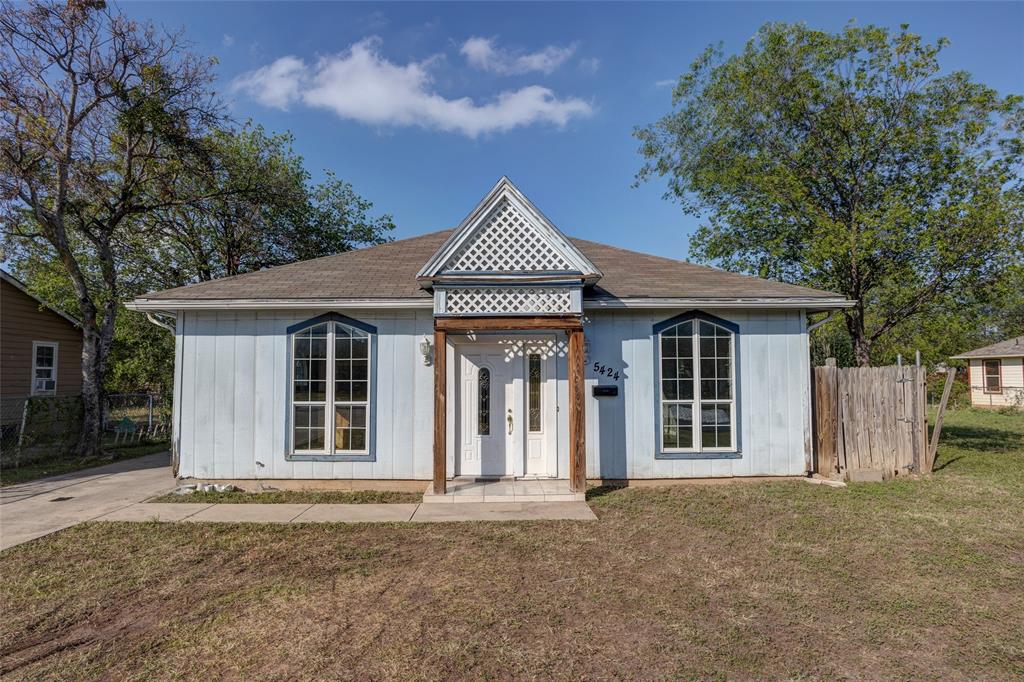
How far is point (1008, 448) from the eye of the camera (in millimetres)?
12156

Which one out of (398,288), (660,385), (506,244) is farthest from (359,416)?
(660,385)

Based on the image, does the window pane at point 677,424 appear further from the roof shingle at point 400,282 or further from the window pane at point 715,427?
the roof shingle at point 400,282

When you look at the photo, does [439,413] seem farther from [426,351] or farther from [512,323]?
[512,323]

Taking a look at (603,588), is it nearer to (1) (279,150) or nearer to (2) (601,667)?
(2) (601,667)

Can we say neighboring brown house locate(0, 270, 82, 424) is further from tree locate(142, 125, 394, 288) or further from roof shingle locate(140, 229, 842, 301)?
roof shingle locate(140, 229, 842, 301)

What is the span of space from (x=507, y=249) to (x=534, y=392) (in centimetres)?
269

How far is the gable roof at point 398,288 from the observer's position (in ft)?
26.9

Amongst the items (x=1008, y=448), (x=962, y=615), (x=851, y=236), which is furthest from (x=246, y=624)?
(x=1008, y=448)

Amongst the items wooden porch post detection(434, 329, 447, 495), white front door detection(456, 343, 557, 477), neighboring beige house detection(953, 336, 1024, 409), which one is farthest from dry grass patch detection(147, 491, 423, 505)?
neighboring beige house detection(953, 336, 1024, 409)

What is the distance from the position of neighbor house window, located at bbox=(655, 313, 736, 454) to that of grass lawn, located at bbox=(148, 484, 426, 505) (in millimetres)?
4589

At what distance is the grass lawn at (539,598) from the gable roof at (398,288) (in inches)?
139

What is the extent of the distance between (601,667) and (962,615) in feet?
10.7

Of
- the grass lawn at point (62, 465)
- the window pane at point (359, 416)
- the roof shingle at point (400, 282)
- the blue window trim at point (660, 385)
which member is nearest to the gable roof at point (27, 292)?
the grass lawn at point (62, 465)

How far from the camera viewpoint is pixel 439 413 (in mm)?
7484
